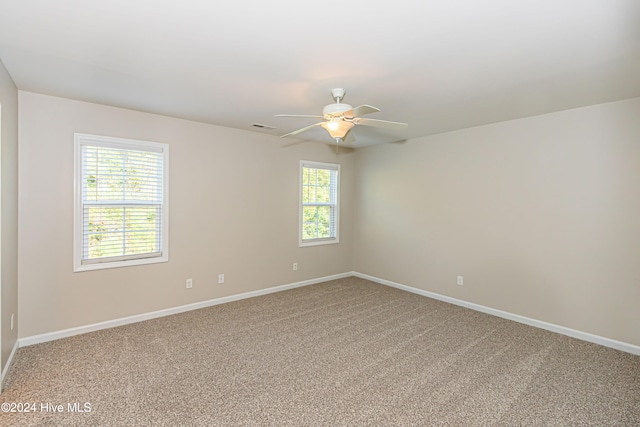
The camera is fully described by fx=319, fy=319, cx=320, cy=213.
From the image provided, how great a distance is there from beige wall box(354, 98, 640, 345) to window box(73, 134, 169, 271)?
3.52 m

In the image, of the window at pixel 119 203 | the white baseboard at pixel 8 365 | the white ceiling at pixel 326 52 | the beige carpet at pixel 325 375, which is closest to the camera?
the white ceiling at pixel 326 52

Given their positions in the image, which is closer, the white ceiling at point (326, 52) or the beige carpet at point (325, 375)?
the white ceiling at point (326, 52)

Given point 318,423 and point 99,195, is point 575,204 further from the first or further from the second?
point 99,195

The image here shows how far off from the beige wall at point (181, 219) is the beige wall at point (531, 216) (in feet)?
5.01

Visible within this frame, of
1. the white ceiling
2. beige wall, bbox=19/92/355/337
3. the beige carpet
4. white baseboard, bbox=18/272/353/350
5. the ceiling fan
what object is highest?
the white ceiling

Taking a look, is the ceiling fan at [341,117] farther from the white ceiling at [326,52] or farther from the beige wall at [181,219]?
the beige wall at [181,219]

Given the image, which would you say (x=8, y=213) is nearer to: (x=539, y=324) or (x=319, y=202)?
(x=319, y=202)

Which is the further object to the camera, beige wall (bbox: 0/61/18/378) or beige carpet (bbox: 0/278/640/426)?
beige wall (bbox: 0/61/18/378)

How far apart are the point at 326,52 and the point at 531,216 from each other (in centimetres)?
314

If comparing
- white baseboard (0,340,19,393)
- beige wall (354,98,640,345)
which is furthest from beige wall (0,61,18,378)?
beige wall (354,98,640,345)

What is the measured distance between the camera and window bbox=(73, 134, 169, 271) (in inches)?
134

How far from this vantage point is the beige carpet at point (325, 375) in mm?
2156

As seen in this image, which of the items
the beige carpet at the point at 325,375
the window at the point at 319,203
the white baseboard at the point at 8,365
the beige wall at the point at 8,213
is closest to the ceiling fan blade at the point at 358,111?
the beige carpet at the point at 325,375

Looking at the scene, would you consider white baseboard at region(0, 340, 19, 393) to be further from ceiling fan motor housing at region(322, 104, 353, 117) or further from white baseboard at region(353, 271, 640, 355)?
white baseboard at region(353, 271, 640, 355)
